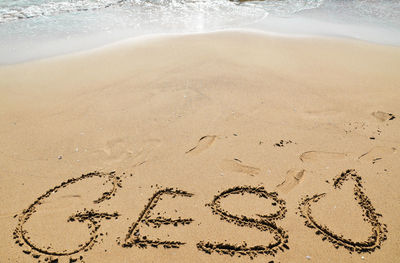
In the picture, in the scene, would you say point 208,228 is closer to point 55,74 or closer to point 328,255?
point 328,255

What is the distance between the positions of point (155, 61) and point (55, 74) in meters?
1.86

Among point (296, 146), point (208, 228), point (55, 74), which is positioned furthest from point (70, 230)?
point (55, 74)

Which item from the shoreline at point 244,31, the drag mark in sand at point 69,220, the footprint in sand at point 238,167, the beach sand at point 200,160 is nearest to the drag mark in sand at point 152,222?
the beach sand at point 200,160

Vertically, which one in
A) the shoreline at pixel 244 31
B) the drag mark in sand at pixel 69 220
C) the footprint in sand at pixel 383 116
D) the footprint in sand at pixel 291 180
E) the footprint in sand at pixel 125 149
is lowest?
the drag mark in sand at pixel 69 220

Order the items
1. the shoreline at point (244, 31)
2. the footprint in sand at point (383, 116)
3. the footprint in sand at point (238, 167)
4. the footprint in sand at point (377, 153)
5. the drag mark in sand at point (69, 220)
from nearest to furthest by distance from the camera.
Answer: the drag mark in sand at point (69, 220)
the footprint in sand at point (238, 167)
the footprint in sand at point (377, 153)
the footprint in sand at point (383, 116)
the shoreline at point (244, 31)

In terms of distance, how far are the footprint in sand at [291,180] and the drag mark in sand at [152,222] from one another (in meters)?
1.01

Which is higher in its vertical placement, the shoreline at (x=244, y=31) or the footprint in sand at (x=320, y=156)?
the shoreline at (x=244, y=31)

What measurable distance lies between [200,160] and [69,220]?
155 centimetres

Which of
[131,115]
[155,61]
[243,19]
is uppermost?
[243,19]

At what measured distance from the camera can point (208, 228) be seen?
2789 mm

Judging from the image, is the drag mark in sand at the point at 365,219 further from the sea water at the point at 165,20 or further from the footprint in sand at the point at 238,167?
the sea water at the point at 165,20

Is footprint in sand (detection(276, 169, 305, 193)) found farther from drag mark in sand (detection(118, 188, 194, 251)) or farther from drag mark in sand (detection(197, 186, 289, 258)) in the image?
drag mark in sand (detection(118, 188, 194, 251))

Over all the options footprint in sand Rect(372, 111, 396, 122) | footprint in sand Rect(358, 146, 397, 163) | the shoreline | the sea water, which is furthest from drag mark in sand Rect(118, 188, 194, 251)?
the sea water

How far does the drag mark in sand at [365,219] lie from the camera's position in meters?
2.64
